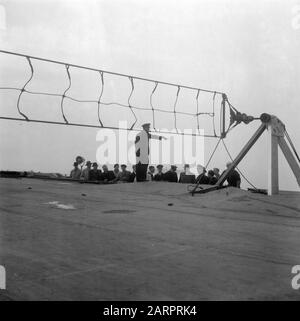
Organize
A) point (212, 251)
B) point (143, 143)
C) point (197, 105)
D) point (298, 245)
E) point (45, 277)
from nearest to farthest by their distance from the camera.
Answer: point (45, 277) → point (212, 251) → point (298, 245) → point (197, 105) → point (143, 143)

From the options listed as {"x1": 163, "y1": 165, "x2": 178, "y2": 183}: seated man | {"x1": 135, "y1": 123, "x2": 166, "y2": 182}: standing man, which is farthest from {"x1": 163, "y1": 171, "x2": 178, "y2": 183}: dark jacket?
{"x1": 135, "y1": 123, "x2": 166, "y2": 182}: standing man

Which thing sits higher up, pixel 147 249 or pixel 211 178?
pixel 211 178

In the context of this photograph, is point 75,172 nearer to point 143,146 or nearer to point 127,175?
point 127,175

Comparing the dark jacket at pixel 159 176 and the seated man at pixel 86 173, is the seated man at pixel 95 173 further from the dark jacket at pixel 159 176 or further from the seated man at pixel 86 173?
the dark jacket at pixel 159 176

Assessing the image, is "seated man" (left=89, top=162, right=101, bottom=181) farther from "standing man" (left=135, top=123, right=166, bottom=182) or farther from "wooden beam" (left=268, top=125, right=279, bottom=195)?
"wooden beam" (left=268, top=125, right=279, bottom=195)

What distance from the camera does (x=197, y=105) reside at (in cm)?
1047

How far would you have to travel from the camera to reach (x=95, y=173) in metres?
14.1

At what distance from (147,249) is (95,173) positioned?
9.87m

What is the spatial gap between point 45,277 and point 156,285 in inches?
33.8

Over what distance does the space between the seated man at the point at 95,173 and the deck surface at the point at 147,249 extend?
594 cm

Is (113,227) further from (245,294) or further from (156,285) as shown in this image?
(245,294)

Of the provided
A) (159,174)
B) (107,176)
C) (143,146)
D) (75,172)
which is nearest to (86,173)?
(107,176)
